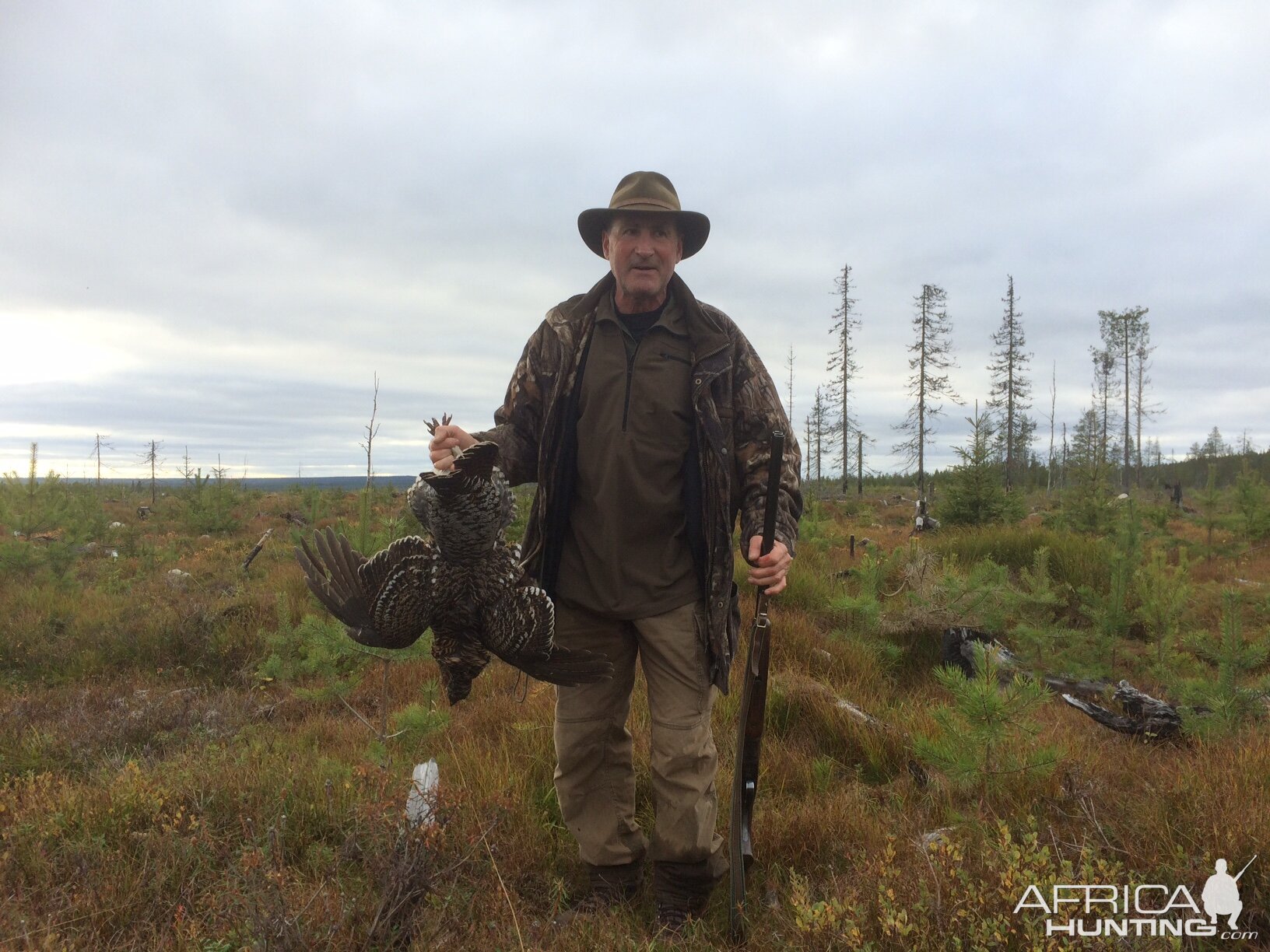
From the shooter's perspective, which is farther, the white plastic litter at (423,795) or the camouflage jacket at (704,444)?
the white plastic litter at (423,795)

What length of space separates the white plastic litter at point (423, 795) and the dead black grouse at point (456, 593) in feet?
2.64

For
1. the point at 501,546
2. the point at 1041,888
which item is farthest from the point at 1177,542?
the point at 501,546

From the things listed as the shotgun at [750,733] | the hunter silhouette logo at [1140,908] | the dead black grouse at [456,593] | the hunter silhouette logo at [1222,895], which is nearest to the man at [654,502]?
the shotgun at [750,733]

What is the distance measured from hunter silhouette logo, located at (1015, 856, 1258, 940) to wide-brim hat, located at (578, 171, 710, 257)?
10.5 ft

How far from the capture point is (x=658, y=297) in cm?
347

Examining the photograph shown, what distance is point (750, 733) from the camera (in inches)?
135

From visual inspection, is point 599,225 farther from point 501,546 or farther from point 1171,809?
point 1171,809

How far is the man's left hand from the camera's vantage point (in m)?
3.12

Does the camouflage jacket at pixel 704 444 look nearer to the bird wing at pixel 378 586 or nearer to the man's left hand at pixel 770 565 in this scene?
the man's left hand at pixel 770 565

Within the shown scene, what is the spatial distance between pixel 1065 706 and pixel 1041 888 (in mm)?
3472

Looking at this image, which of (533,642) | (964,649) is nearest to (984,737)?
(533,642)

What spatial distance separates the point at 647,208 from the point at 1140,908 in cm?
353

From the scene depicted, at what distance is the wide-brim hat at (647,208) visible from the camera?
11.0 ft

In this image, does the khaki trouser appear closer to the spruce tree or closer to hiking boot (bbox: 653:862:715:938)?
hiking boot (bbox: 653:862:715:938)
